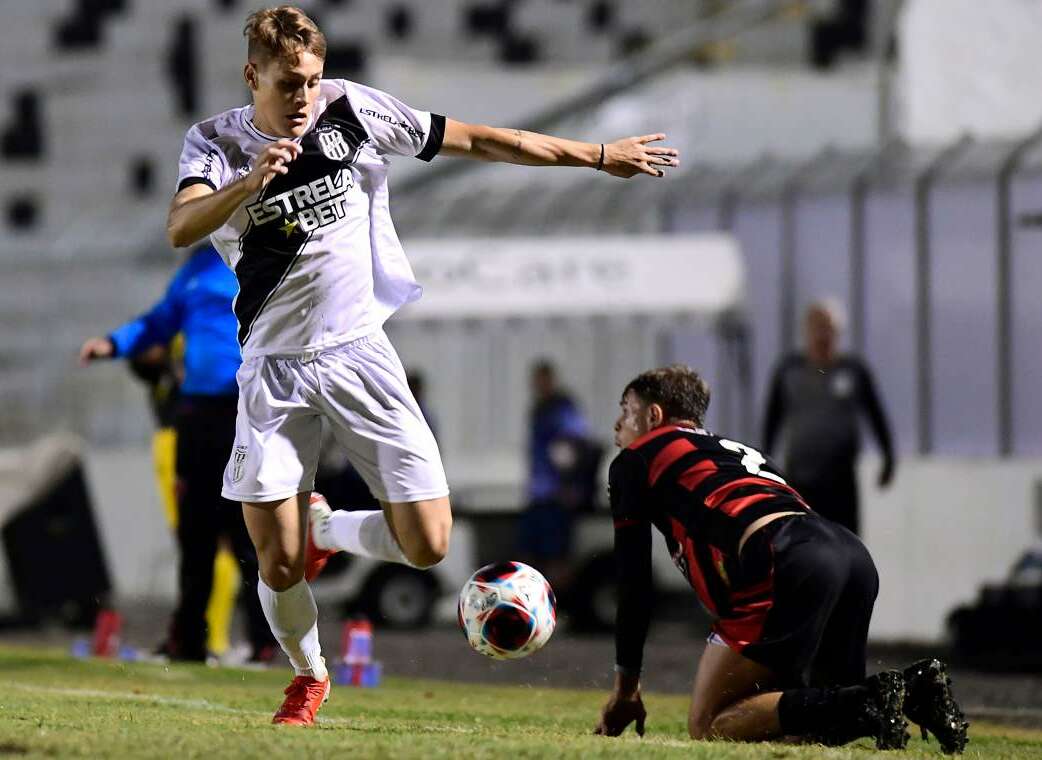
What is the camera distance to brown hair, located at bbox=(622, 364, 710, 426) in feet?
18.2

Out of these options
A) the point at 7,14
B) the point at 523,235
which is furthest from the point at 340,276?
the point at 7,14

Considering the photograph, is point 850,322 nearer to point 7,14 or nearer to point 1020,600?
point 1020,600

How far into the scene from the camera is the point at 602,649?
11.3 m

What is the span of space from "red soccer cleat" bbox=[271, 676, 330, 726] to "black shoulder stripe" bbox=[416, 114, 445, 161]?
5.00 ft

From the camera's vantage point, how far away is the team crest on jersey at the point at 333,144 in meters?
5.33

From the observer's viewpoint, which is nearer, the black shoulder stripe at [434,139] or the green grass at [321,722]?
the green grass at [321,722]

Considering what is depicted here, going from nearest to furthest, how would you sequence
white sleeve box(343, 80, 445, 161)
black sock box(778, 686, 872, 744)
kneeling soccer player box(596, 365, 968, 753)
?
black sock box(778, 686, 872, 744)
kneeling soccer player box(596, 365, 968, 753)
white sleeve box(343, 80, 445, 161)

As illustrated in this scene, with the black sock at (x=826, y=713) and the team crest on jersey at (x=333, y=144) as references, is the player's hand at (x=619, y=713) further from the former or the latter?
the team crest on jersey at (x=333, y=144)

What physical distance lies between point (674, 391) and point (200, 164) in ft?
4.79

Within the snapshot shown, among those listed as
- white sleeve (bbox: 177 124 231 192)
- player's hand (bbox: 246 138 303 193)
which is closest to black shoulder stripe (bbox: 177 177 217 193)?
white sleeve (bbox: 177 124 231 192)

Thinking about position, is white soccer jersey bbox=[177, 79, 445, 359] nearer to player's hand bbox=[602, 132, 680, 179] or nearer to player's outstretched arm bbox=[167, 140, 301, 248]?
player's outstretched arm bbox=[167, 140, 301, 248]

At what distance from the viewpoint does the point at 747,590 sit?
5285 millimetres

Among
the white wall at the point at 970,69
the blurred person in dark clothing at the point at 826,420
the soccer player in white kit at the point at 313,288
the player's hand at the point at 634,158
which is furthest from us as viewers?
the white wall at the point at 970,69

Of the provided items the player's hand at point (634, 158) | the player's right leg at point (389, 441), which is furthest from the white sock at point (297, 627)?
the player's hand at point (634, 158)
